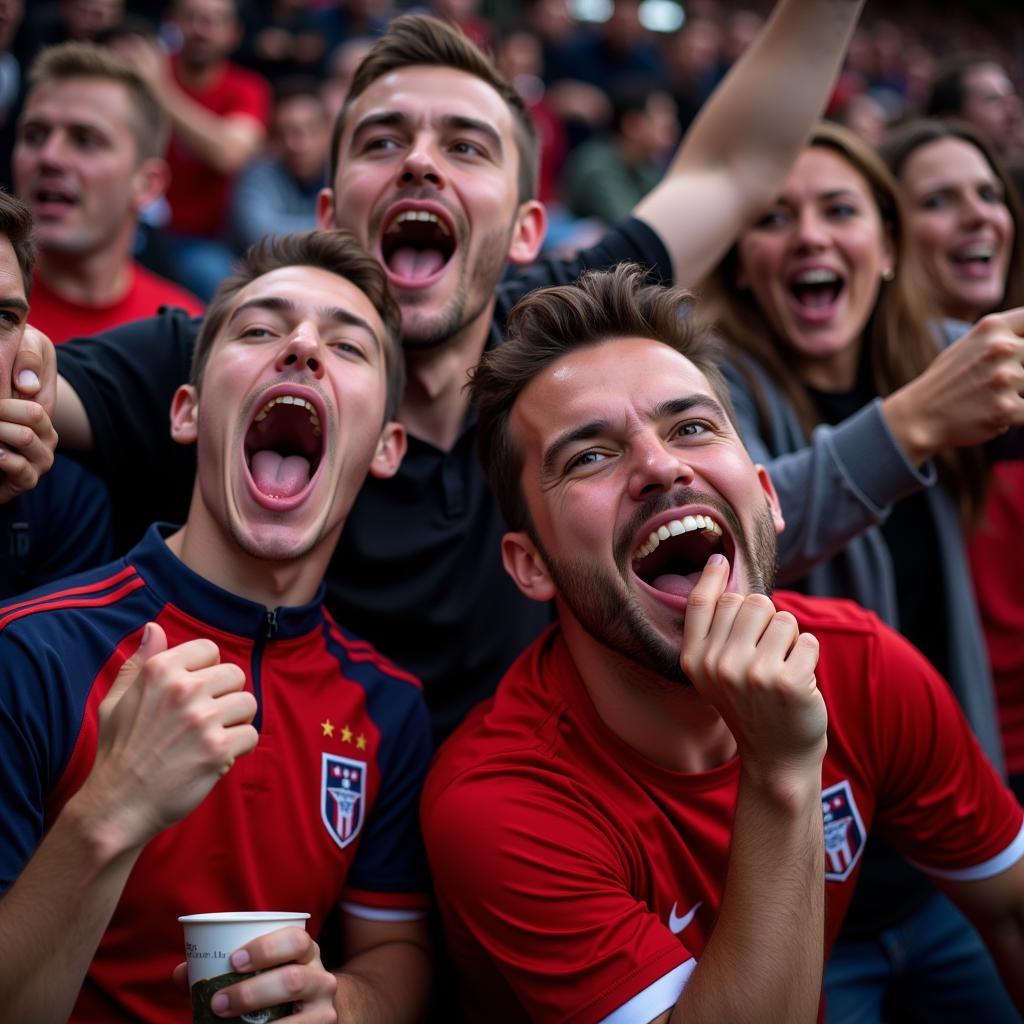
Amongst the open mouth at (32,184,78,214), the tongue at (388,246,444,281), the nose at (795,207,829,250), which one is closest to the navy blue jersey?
the tongue at (388,246,444,281)

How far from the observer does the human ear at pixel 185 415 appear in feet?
8.50

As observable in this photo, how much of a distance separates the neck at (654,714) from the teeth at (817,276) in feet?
5.60

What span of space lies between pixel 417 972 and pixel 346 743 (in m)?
0.46

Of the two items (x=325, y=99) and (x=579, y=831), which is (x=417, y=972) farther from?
(x=325, y=99)

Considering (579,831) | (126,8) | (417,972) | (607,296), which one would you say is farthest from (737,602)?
(126,8)

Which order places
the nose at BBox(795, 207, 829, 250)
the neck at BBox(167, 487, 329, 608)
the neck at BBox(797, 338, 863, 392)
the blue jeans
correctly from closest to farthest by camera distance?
the neck at BBox(167, 487, 329, 608) < the blue jeans < the nose at BBox(795, 207, 829, 250) < the neck at BBox(797, 338, 863, 392)

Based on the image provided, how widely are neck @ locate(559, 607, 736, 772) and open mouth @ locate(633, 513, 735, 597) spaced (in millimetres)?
172

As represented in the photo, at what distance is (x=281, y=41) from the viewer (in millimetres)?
8703

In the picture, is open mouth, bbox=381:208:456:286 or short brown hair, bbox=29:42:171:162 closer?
open mouth, bbox=381:208:456:286

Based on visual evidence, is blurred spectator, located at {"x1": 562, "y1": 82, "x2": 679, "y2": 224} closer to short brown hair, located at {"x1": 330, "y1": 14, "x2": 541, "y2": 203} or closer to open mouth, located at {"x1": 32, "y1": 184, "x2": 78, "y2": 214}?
open mouth, located at {"x1": 32, "y1": 184, "x2": 78, "y2": 214}

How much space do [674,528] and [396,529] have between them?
2.84ft

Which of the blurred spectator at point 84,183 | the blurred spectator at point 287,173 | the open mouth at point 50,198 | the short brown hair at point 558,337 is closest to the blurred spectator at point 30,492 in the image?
the short brown hair at point 558,337

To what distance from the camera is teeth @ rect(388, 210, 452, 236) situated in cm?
302

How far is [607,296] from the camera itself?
2.56 metres
